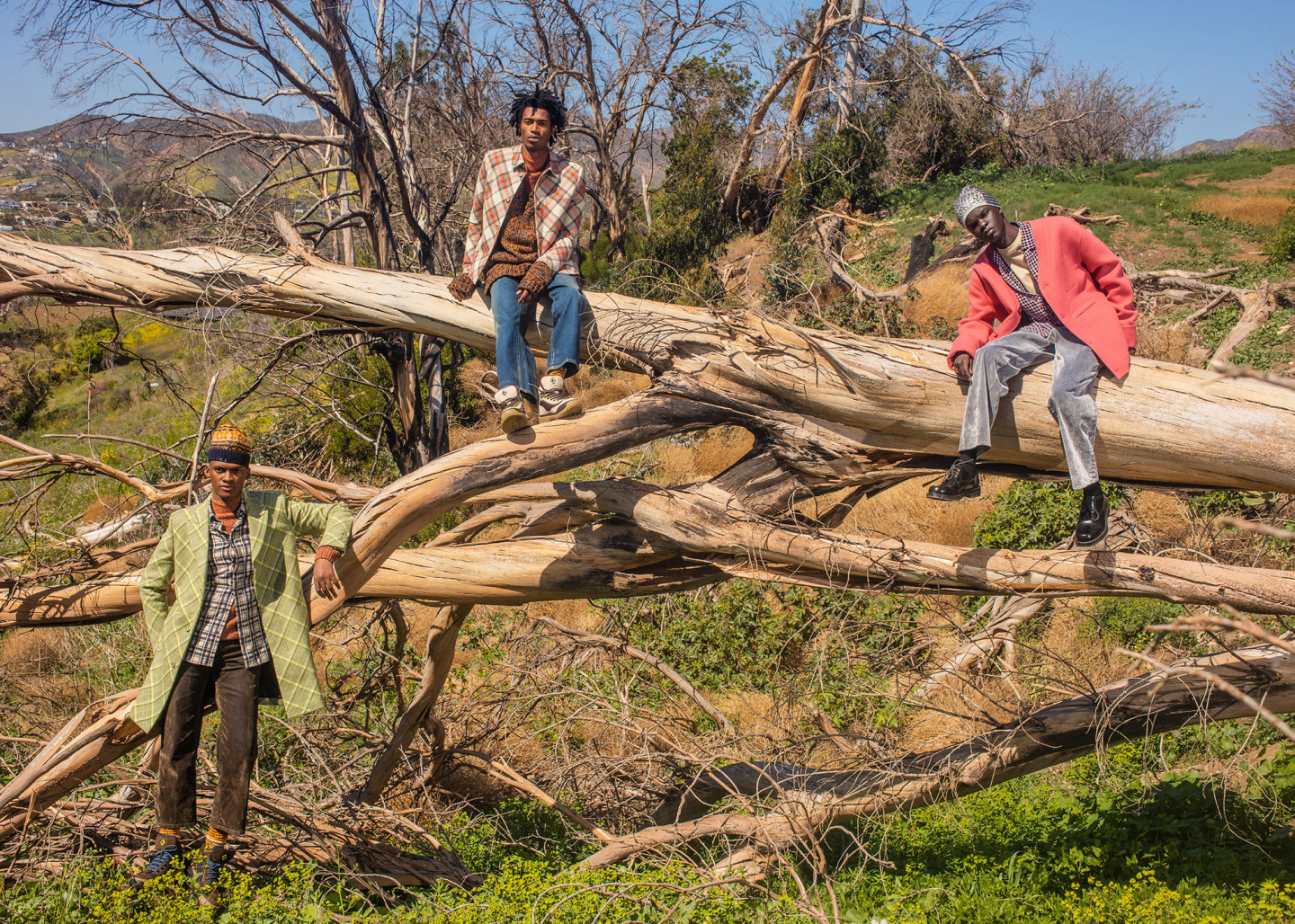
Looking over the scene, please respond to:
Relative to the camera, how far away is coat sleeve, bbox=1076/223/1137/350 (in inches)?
135

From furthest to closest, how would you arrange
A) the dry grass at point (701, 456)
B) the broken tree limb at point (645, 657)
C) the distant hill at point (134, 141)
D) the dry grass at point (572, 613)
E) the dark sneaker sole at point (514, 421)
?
the dry grass at point (701, 456) < the dry grass at point (572, 613) < the distant hill at point (134, 141) < the broken tree limb at point (645, 657) < the dark sneaker sole at point (514, 421)

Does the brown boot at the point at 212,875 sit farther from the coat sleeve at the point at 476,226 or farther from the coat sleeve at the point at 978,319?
the coat sleeve at the point at 978,319

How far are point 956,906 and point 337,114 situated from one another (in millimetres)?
7552

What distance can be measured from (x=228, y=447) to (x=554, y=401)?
1.34 metres

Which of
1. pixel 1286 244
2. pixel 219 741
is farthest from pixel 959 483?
pixel 1286 244

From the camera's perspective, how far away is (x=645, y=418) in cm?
392

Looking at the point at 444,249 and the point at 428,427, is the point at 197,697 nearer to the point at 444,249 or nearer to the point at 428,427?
the point at 428,427

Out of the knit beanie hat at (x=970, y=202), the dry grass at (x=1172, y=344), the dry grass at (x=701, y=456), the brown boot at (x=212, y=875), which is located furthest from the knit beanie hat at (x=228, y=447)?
the dry grass at (x=1172, y=344)

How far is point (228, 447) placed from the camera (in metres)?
3.40

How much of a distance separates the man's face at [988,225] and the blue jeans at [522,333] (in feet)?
5.53

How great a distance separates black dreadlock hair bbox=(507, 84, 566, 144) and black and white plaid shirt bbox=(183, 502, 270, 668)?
7.15 feet

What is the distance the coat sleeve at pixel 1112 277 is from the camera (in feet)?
11.2

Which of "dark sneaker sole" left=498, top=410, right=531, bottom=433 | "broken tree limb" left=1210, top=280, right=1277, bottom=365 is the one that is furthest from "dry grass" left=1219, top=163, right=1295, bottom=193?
"dark sneaker sole" left=498, top=410, right=531, bottom=433

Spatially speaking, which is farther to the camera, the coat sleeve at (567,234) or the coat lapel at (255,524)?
the coat sleeve at (567,234)
